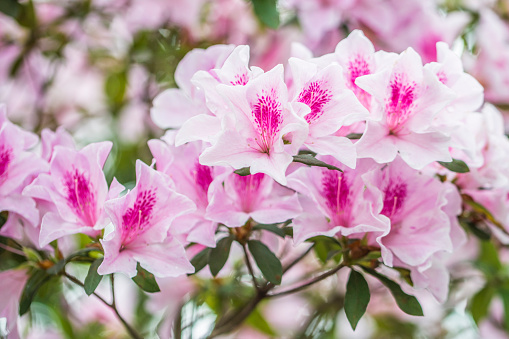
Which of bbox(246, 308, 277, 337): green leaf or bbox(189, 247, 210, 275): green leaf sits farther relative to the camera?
bbox(246, 308, 277, 337): green leaf

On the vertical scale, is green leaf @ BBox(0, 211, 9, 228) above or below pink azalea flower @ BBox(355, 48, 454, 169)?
below

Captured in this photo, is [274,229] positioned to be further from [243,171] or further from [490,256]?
[490,256]

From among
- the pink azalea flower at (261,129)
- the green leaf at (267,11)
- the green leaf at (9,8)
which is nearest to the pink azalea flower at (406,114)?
the pink azalea flower at (261,129)

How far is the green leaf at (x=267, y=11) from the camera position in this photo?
1.25 metres

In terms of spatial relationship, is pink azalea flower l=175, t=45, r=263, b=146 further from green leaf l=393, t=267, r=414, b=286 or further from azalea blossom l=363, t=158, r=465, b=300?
green leaf l=393, t=267, r=414, b=286

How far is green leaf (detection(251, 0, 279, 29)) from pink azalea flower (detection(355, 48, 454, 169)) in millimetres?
442

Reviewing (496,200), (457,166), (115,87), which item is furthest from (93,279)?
(115,87)

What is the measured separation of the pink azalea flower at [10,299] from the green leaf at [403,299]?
0.51 meters

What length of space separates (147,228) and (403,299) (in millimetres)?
375

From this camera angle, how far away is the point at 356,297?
0.92 meters

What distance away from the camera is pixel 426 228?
902 millimetres

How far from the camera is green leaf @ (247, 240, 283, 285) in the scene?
2.98 feet

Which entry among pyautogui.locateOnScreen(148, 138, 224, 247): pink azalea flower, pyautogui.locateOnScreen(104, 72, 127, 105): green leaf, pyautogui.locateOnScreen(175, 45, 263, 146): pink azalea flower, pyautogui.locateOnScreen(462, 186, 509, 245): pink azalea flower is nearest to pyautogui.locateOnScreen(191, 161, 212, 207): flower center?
pyautogui.locateOnScreen(148, 138, 224, 247): pink azalea flower

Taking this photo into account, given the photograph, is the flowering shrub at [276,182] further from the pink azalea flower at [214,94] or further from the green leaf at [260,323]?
the green leaf at [260,323]
